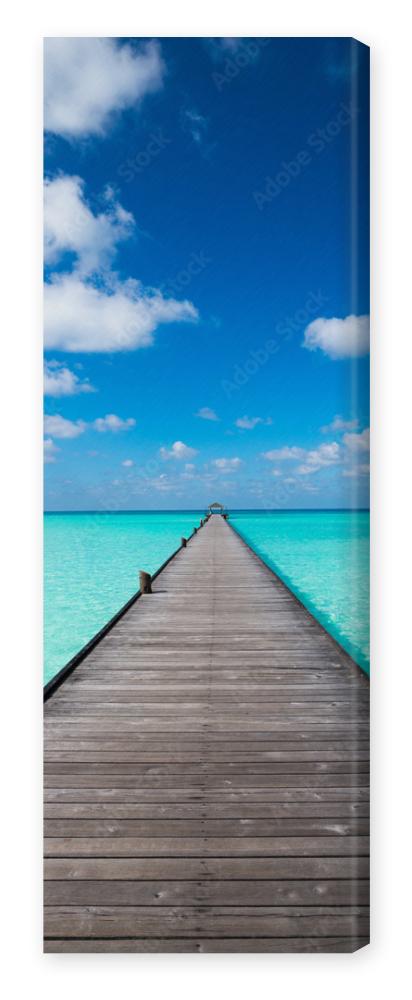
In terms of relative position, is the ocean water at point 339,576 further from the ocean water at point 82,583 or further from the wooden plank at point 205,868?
the ocean water at point 82,583

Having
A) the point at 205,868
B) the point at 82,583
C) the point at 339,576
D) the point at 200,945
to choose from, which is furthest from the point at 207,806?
the point at 82,583

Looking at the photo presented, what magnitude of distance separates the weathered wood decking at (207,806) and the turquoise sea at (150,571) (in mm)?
392

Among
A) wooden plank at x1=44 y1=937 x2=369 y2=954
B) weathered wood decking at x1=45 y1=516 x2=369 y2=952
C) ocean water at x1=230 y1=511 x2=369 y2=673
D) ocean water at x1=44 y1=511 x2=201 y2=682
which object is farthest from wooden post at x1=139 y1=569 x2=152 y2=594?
wooden plank at x1=44 y1=937 x2=369 y2=954

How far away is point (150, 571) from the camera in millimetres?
14062

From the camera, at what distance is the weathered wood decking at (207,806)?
1375 mm

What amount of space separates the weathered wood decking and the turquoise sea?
1.29 ft

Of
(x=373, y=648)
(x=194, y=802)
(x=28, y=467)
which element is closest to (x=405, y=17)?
(x=28, y=467)

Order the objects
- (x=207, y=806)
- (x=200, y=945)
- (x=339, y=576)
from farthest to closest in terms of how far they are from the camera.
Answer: (x=339, y=576)
(x=207, y=806)
(x=200, y=945)

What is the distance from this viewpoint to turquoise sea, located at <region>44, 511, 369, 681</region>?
1677mm

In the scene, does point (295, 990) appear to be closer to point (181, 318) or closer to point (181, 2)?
point (181, 2)

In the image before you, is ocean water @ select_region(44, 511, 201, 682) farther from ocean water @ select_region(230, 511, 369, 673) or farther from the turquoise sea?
ocean water @ select_region(230, 511, 369, 673)

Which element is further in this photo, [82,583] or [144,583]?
[82,583]

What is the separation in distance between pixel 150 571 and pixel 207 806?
40.9 ft

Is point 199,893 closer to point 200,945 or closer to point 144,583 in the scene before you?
point 200,945
